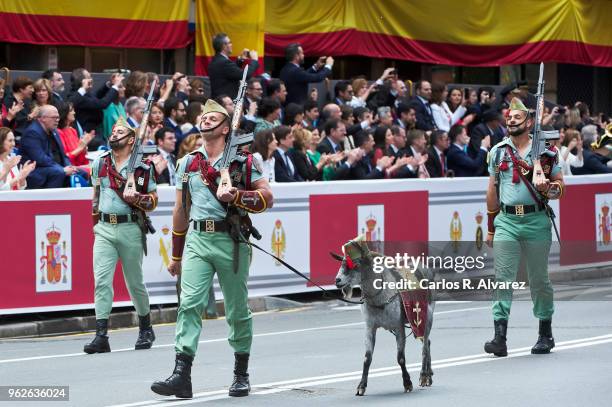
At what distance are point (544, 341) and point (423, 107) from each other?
10883 millimetres

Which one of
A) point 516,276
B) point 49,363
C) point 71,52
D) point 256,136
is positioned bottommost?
point 49,363

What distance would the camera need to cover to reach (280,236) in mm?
17375

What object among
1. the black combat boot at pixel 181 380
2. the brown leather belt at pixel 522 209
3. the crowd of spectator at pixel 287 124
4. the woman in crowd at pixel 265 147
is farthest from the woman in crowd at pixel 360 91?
the black combat boot at pixel 181 380

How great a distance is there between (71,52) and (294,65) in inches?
157

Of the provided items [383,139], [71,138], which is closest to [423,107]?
[383,139]

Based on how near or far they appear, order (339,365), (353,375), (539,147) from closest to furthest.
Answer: (353,375), (339,365), (539,147)

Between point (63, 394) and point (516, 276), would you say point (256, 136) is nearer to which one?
point (516, 276)

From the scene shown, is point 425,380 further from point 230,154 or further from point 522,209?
point 522,209

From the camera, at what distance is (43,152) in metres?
16.0

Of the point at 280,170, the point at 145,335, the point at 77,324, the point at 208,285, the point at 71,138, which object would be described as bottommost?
the point at 77,324

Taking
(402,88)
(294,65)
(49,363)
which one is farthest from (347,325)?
(402,88)

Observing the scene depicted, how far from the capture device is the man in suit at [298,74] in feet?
70.0

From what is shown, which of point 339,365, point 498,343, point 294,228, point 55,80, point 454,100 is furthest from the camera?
point 454,100

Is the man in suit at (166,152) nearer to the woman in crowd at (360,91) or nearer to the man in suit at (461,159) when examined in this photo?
the man in suit at (461,159)
